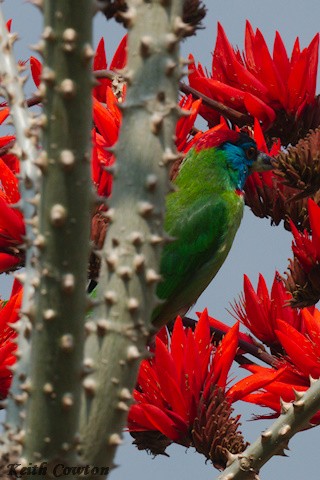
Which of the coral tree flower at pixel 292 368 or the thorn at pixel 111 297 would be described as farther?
the coral tree flower at pixel 292 368

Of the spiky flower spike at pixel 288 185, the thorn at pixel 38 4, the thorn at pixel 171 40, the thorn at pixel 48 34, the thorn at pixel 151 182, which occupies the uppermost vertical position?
the spiky flower spike at pixel 288 185

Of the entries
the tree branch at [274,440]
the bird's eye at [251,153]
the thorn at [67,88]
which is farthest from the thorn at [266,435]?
the bird's eye at [251,153]

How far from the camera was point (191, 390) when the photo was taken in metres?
1.34

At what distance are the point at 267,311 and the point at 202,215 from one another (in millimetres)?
829

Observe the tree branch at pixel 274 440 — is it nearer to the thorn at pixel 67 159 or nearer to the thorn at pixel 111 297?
the thorn at pixel 111 297

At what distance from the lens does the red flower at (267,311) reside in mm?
1591

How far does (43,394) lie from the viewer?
62 cm

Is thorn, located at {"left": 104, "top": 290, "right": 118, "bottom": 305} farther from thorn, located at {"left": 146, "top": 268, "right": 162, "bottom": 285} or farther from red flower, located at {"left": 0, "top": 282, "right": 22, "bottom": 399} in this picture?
red flower, located at {"left": 0, "top": 282, "right": 22, "bottom": 399}

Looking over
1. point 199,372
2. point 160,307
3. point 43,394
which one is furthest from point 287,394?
point 160,307

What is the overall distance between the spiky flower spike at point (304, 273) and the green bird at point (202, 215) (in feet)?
2.51

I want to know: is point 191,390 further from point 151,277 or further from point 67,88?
point 67,88

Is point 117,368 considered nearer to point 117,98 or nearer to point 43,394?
point 43,394

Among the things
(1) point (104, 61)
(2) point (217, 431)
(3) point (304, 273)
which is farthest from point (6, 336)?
(1) point (104, 61)

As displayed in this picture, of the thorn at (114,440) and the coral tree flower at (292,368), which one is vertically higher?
the coral tree flower at (292,368)
